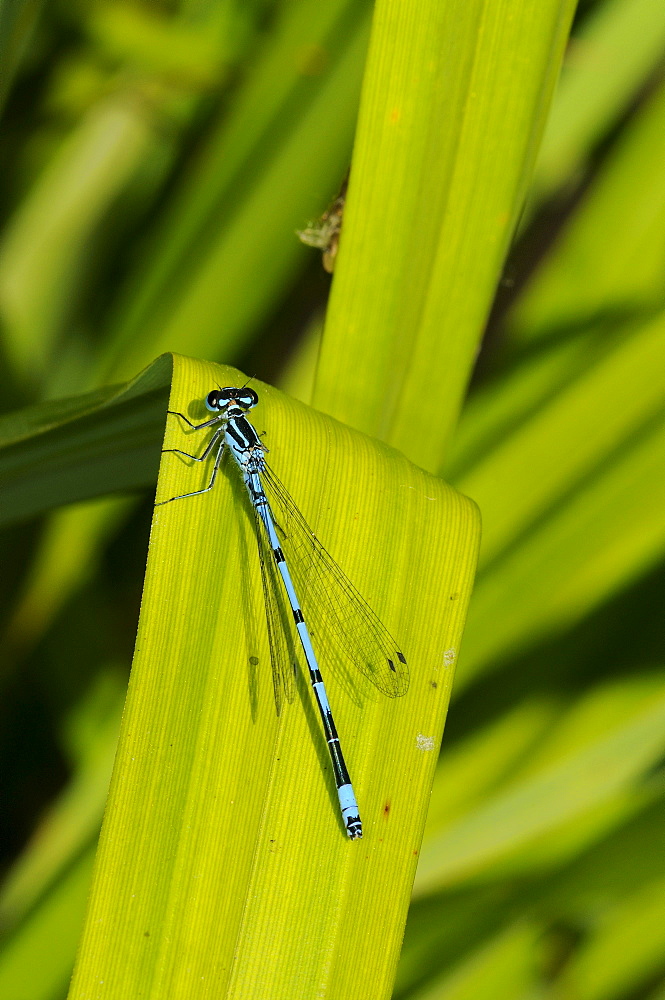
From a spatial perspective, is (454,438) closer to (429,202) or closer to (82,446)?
(429,202)

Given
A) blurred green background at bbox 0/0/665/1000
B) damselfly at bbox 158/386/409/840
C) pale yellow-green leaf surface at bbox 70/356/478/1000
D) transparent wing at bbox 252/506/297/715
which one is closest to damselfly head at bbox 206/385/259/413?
damselfly at bbox 158/386/409/840

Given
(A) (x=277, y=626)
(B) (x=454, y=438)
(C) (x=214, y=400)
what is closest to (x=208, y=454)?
(C) (x=214, y=400)

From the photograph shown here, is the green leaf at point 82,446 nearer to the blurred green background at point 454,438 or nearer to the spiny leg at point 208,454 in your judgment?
the spiny leg at point 208,454

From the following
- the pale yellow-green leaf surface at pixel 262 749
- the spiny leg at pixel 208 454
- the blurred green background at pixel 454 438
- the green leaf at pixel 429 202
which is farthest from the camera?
the blurred green background at pixel 454 438

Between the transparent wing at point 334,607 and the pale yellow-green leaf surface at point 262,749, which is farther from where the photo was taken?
the transparent wing at point 334,607

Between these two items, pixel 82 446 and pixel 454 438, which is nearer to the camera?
pixel 82 446

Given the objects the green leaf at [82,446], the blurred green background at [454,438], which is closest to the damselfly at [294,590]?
the green leaf at [82,446]

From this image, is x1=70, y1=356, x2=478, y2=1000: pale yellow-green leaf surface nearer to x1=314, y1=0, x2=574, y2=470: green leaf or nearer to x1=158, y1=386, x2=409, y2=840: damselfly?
x1=158, y1=386, x2=409, y2=840: damselfly
